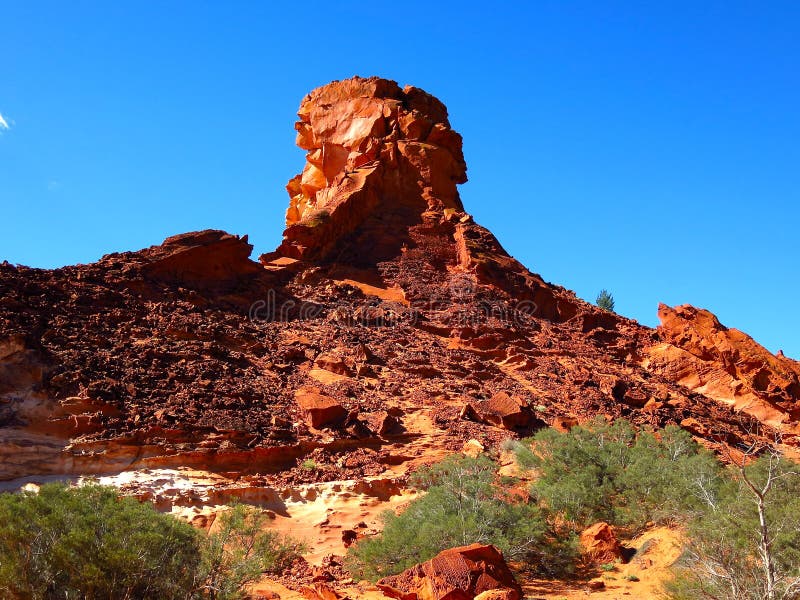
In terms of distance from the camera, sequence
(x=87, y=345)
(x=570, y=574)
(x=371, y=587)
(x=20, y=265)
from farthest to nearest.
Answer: (x=20, y=265)
(x=87, y=345)
(x=570, y=574)
(x=371, y=587)

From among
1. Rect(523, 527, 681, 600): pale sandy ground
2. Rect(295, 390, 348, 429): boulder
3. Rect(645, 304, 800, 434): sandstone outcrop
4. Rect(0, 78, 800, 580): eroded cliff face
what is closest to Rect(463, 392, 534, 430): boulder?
Rect(0, 78, 800, 580): eroded cliff face

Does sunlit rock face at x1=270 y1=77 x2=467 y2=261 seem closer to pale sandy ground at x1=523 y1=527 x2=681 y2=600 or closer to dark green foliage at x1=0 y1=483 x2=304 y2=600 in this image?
pale sandy ground at x1=523 y1=527 x2=681 y2=600

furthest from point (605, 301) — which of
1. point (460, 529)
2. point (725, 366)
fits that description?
point (460, 529)

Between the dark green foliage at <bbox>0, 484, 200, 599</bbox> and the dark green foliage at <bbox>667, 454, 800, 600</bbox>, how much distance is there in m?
7.47

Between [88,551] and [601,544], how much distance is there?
10113 millimetres

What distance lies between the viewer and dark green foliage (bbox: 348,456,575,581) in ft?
40.8

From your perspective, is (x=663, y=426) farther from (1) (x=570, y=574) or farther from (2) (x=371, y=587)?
(2) (x=371, y=587)

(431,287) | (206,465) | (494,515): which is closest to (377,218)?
(431,287)

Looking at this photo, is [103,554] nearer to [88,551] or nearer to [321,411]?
[88,551]

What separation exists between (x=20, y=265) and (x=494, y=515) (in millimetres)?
16677

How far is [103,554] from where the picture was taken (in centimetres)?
868

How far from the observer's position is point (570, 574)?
43.5 ft

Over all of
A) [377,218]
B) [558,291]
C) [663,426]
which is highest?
[377,218]

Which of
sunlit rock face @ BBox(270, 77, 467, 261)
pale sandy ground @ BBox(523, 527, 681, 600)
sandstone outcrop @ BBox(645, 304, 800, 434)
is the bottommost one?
pale sandy ground @ BBox(523, 527, 681, 600)
